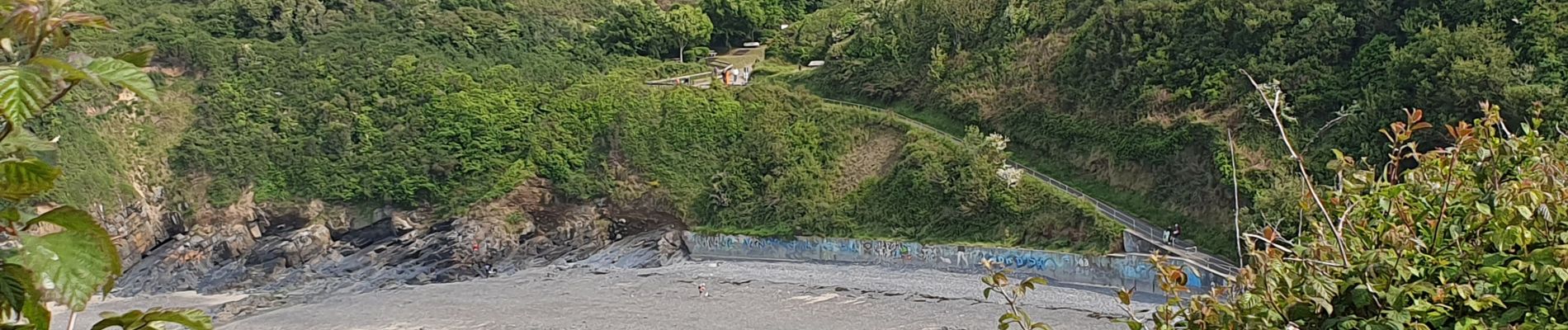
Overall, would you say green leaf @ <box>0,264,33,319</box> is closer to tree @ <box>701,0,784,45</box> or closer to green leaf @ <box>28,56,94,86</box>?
green leaf @ <box>28,56,94,86</box>

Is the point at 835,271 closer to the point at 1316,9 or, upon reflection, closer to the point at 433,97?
the point at 1316,9

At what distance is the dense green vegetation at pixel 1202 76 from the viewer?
888 inches

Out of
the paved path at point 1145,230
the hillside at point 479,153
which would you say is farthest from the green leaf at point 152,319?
the hillside at point 479,153

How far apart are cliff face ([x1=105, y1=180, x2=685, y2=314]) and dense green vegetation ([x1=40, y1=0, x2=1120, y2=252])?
2.31 feet

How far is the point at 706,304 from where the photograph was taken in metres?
23.6

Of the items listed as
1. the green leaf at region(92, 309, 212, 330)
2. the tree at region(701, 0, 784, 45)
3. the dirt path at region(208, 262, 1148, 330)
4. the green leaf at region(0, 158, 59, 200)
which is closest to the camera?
the green leaf at region(0, 158, 59, 200)

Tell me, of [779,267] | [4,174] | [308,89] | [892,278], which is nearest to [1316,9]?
[892,278]

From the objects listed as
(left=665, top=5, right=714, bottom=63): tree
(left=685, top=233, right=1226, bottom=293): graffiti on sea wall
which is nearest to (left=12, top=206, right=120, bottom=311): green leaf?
(left=685, top=233, right=1226, bottom=293): graffiti on sea wall

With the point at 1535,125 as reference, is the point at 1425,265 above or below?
below

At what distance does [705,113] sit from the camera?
3369cm

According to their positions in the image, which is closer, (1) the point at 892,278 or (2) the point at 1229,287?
(2) the point at 1229,287

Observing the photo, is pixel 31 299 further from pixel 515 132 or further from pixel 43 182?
pixel 515 132

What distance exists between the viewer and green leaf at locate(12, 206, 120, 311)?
183 centimetres

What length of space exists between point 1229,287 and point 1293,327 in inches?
32.6
